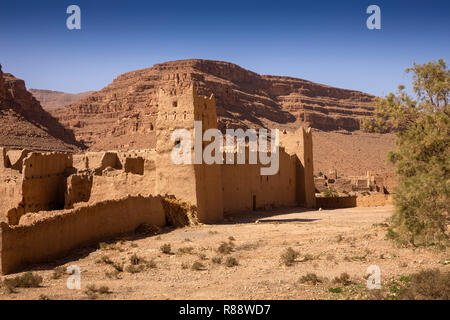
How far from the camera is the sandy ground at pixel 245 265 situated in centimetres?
885

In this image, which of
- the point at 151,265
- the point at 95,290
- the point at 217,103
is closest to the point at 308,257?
the point at 151,265

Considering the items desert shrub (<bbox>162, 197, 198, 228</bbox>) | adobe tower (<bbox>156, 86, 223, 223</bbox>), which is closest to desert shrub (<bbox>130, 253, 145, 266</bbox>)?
desert shrub (<bbox>162, 197, 198, 228</bbox>)

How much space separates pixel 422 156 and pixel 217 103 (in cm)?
8870

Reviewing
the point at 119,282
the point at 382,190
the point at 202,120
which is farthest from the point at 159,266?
the point at 382,190

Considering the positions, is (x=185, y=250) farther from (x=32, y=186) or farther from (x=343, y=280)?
(x=32, y=186)

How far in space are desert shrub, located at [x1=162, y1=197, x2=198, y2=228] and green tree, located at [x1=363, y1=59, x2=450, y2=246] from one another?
9.98 metres

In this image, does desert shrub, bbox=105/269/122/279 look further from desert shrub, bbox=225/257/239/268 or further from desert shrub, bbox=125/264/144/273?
desert shrub, bbox=225/257/239/268

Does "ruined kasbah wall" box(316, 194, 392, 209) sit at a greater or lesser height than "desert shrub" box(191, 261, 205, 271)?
lesser

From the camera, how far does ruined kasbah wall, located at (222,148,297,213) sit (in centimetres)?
2458

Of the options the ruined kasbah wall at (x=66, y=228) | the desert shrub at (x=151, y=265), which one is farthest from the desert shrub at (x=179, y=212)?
the desert shrub at (x=151, y=265)

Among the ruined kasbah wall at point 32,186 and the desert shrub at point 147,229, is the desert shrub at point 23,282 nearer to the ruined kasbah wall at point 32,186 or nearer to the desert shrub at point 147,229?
the desert shrub at point 147,229

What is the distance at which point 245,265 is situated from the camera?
37.9ft

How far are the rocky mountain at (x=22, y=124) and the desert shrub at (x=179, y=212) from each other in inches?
1374

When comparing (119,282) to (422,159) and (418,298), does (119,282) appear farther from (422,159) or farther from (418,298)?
(422,159)
